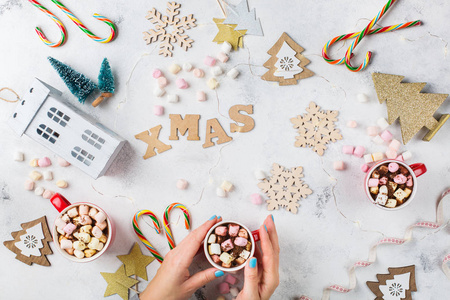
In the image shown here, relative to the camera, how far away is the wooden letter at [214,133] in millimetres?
1626

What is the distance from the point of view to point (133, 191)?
1.67 m

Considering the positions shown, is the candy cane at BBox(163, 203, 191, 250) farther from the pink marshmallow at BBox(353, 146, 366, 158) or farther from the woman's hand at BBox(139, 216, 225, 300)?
the pink marshmallow at BBox(353, 146, 366, 158)

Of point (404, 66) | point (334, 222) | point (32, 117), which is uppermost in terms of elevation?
point (404, 66)

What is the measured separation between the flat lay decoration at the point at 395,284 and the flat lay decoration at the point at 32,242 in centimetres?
141

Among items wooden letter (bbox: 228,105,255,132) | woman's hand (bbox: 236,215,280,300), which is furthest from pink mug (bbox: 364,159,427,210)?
wooden letter (bbox: 228,105,255,132)

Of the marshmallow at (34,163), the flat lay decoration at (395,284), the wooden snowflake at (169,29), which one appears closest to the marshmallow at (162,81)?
the wooden snowflake at (169,29)

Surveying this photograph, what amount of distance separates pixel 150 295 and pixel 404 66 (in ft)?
4.53

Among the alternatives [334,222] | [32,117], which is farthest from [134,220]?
[334,222]

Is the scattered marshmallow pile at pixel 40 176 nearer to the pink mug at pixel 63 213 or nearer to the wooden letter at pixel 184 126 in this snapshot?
the pink mug at pixel 63 213

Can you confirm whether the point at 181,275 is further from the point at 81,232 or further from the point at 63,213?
the point at 63,213

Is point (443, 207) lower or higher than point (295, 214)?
higher

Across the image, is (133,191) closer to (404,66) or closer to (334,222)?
(334,222)

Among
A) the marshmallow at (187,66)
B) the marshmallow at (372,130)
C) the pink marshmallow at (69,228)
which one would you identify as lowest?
the pink marshmallow at (69,228)

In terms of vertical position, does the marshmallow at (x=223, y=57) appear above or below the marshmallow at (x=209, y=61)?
above
